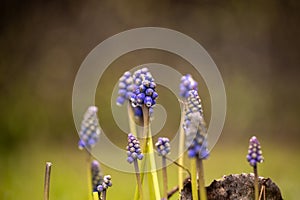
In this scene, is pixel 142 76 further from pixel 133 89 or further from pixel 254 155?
pixel 254 155

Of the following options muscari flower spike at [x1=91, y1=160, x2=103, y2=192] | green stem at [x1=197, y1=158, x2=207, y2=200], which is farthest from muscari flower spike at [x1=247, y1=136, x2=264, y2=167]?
muscari flower spike at [x1=91, y1=160, x2=103, y2=192]

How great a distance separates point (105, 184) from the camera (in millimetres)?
479

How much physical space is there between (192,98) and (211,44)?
161cm

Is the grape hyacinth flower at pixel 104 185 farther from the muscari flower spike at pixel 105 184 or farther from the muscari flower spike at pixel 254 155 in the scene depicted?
the muscari flower spike at pixel 254 155

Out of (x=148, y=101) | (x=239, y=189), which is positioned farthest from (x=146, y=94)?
(x=239, y=189)

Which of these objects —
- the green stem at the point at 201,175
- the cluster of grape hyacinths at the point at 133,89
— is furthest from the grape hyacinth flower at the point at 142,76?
the green stem at the point at 201,175

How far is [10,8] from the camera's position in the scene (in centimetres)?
197

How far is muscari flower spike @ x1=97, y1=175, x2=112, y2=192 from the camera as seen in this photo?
1.55 feet

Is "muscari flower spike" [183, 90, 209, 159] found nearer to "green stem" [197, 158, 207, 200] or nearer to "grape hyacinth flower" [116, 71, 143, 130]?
"green stem" [197, 158, 207, 200]

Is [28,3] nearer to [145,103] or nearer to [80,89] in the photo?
[80,89]

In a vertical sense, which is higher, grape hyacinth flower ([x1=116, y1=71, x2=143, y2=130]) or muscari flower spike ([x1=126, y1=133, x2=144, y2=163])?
grape hyacinth flower ([x1=116, y1=71, x2=143, y2=130])

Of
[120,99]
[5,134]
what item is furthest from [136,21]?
[120,99]

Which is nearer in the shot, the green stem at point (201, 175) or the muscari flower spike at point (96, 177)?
the green stem at point (201, 175)

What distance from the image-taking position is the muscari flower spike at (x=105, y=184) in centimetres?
47
